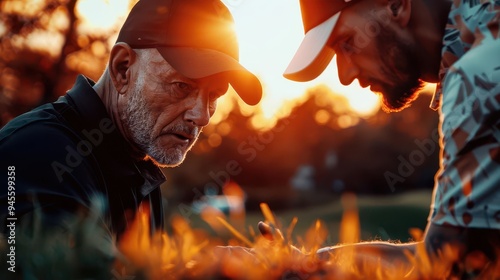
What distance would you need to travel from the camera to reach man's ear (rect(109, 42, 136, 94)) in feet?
11.1

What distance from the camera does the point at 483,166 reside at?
147cm

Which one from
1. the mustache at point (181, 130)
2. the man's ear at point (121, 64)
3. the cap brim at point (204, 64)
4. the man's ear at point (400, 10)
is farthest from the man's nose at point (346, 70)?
the man's ear at point (121, 64)

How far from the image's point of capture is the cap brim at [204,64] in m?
3.19

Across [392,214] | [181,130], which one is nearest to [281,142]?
[392,214]

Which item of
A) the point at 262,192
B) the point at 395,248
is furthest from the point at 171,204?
the point at 395,248

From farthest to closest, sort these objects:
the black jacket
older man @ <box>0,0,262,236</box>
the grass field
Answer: the grass field, older man @ <box>0,0,262,236</box>, the black jacket

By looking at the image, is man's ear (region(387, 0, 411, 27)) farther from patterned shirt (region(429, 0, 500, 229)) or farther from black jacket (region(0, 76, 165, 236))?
black jacket (region(0, 76, 165, 236))

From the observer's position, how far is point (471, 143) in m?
1.50

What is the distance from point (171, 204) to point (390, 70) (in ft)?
70.7

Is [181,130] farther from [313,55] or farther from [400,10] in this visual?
[400,10]

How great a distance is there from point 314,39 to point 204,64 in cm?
74

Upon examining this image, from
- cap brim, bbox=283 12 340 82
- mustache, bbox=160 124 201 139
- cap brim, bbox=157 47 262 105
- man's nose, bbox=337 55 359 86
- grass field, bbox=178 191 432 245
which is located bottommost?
grass field, bbox=178 191 432 245

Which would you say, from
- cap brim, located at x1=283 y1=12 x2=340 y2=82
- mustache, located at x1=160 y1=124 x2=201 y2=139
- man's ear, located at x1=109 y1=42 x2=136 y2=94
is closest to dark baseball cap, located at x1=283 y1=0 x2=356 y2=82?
cap brim, located at x1=283 y1=12 x2=340 y2=82

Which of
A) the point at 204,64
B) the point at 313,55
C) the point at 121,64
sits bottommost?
the point at 313,55
